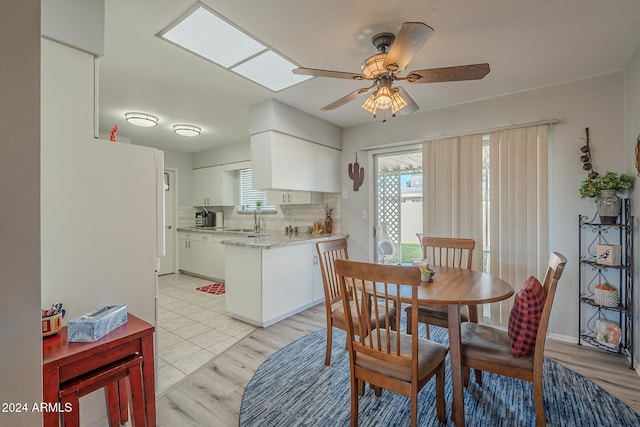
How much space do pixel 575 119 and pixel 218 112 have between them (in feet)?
12.8

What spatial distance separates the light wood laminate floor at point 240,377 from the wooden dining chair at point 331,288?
26.5 inches

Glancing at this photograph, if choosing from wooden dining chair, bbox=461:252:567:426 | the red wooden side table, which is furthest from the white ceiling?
the red wooden side table

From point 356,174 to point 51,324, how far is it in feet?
11.8

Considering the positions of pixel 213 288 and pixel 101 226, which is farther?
pixel 213 288

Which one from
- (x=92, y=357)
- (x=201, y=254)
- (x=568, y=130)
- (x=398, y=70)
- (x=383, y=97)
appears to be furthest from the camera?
(x=201, y=254)

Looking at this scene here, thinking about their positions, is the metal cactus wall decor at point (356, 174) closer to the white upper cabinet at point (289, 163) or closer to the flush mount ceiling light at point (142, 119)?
the white upper cabinet at point (289, 163)

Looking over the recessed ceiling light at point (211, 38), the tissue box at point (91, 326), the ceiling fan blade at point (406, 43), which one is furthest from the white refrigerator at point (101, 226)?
the ceiling fan blade at point (406, 43)

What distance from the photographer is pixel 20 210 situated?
737mm

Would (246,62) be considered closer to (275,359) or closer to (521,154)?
(275,359)

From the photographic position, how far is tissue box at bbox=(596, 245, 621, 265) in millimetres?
2383

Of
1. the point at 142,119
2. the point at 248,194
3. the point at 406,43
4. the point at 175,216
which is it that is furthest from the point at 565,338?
the point at 175,216

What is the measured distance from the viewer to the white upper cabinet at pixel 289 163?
3355 mm

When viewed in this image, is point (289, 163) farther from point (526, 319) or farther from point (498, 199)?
point (526, 319)

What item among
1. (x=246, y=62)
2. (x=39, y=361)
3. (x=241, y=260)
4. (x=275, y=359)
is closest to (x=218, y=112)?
(x=246, y=62)
